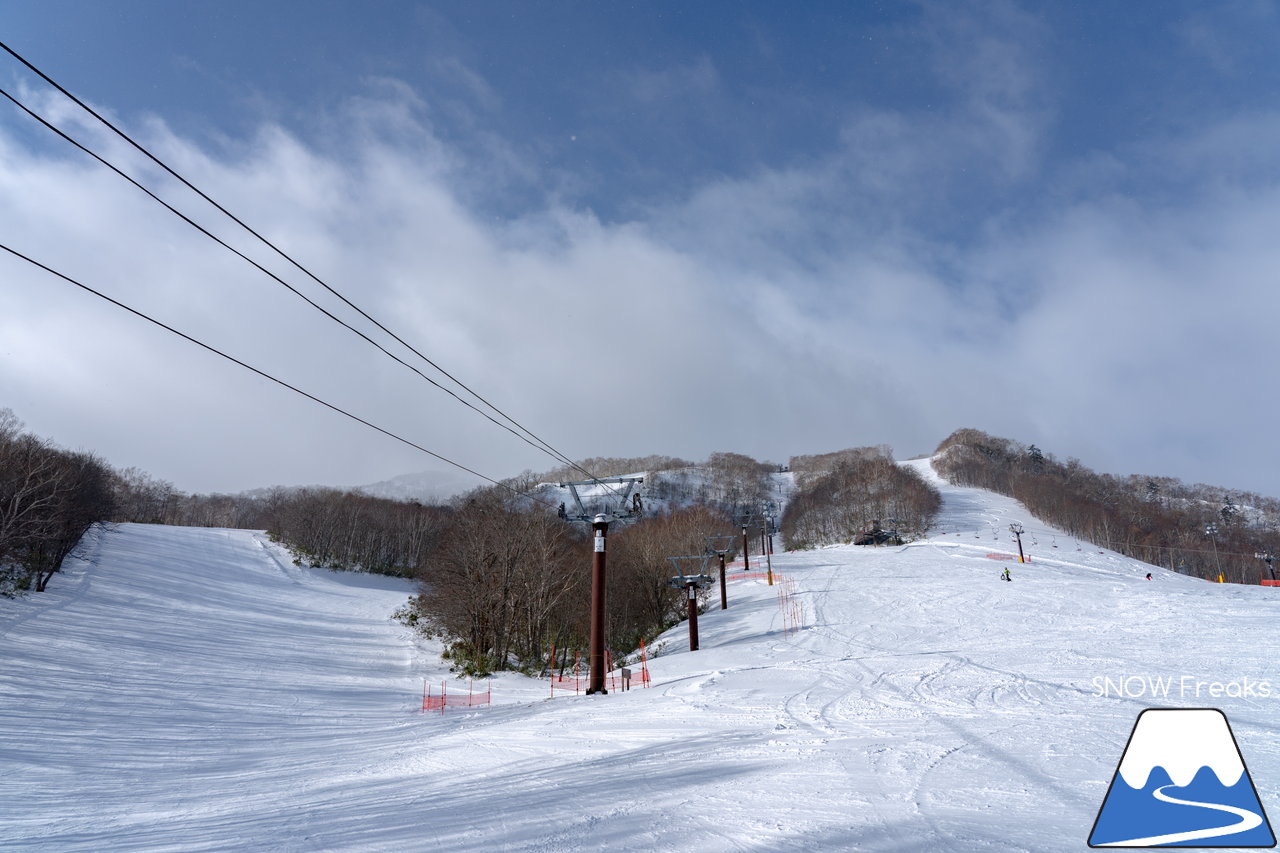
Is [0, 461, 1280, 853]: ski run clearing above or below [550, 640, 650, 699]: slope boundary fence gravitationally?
above

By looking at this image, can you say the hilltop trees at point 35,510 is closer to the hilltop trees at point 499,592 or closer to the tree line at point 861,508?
the hilltop trees at point 499,592

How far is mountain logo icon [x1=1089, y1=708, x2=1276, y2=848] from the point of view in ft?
13.7

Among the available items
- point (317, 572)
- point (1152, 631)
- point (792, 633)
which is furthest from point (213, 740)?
point (317, 572)

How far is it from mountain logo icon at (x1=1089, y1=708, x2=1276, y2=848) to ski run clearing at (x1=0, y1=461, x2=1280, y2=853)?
788 mm

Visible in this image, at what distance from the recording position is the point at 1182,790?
4293mm

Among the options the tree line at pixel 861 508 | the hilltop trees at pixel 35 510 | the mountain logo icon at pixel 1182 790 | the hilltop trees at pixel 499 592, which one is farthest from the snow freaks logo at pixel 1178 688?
the tree line at pixel 861 508

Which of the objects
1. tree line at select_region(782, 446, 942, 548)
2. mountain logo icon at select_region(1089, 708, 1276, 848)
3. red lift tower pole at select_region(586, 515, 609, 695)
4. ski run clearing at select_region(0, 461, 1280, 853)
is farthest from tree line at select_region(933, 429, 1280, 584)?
mountain logo icon at select_region(1089, 708, 1276, 848)

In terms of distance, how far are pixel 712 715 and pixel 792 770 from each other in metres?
4.73

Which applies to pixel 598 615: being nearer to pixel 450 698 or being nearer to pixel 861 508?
pixel 450 698

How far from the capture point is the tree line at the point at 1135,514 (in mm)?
106250

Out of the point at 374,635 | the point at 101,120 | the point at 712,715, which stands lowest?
the point at 374,635

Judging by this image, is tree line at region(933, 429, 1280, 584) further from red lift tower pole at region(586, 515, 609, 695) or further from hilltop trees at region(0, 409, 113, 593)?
hilltop trees at region(0, 409, 113, 593)

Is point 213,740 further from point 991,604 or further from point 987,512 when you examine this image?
point 987,512

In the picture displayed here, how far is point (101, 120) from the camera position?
7.39 metres
